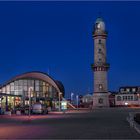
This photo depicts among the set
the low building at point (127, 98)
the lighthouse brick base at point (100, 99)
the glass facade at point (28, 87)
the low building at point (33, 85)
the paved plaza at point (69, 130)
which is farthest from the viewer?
the low building at point (127, 98)

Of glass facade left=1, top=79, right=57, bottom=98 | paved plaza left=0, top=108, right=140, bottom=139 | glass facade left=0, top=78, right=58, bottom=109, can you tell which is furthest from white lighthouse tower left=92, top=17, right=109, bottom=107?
paved plaza left=0, top=108, right=140, bottom=139

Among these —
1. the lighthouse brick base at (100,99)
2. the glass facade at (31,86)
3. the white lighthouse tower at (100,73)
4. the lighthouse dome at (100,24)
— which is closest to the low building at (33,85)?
the glass facade at (31,86)

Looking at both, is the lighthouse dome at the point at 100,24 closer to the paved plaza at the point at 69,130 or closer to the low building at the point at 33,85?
the low building at the point at 33,85

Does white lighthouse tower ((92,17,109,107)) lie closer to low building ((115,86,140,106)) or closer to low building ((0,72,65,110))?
low building ((0,72,65,110))

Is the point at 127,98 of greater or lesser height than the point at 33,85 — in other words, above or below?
below

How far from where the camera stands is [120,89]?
176250 millimetres

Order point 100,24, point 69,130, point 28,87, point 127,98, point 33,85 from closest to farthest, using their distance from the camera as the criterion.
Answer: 1. point 69,130
2. point 28,87
3. point 33,85
4. point 100,24
5. point 127,98

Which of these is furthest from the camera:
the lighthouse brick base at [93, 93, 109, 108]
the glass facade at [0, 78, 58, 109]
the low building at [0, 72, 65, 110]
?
the lighthouse brick base at [93, 93, 109, 108]

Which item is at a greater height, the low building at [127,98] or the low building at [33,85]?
the low building at [33,85]

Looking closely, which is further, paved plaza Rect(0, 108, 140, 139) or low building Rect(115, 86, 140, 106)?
low building Rect(115, 86, 140, 106)

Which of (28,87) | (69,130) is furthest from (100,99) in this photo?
(69,130)

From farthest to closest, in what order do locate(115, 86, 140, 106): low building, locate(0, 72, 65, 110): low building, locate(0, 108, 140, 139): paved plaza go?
locate(115, 86, 140, 106): low building < locate(0, 72, 65, 110): low building < locate(0, 108, 140, 139): paved plaza

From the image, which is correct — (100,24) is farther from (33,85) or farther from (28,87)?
(28,87)

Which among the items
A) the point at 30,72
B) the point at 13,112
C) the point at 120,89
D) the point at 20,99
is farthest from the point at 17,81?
the point at 120,89
